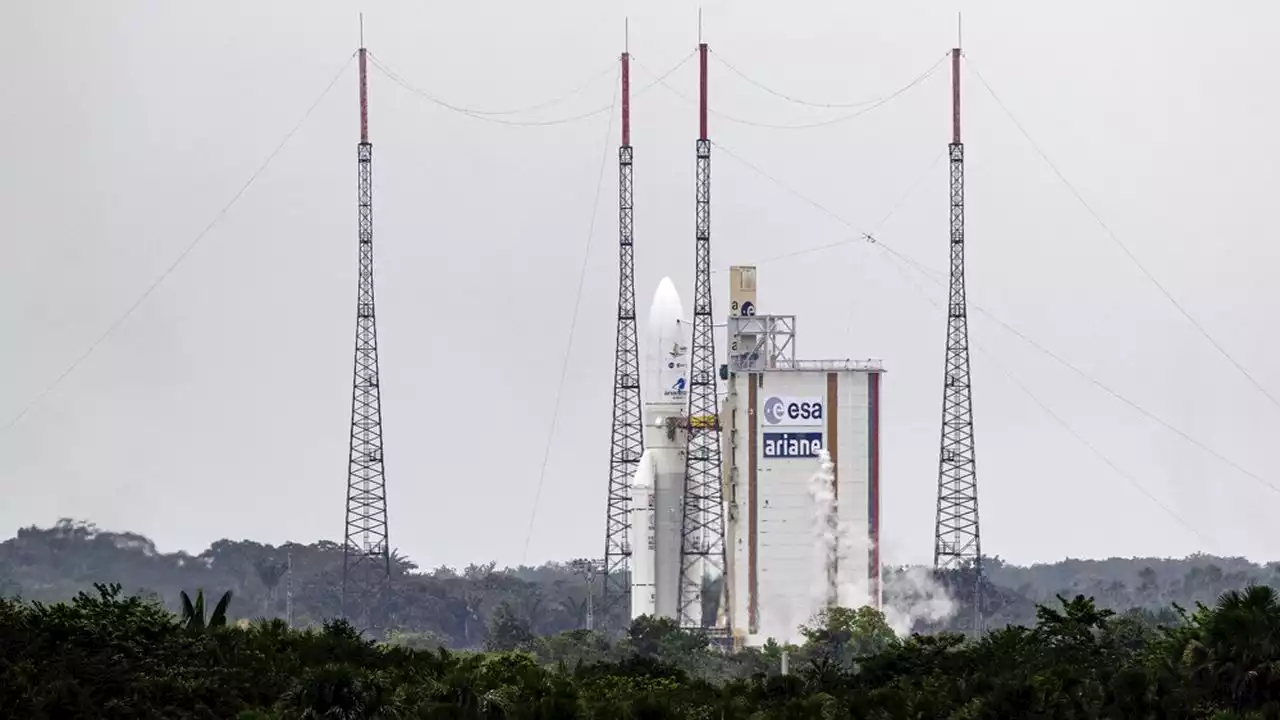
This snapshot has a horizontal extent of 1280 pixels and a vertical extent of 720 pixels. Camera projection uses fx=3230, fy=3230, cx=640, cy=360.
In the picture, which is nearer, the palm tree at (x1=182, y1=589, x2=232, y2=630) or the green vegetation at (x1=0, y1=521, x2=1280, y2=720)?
the green vegetation at (x1=0, y1=521, x2=1280, y2=720)

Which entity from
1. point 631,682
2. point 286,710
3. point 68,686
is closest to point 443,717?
point 286,710

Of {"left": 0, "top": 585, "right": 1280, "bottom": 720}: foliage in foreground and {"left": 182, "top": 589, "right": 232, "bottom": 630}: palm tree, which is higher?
{"left": 182, "top": 589, "right": 232, "bottom": 630}: palm tree

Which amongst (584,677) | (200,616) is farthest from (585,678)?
(200,616)

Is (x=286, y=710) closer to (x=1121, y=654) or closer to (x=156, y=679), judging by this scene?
(x=156, y=679)

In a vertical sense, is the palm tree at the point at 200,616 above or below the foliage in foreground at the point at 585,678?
above

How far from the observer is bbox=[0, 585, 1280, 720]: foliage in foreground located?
111m

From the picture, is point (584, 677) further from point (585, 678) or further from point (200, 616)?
point (200, 616)

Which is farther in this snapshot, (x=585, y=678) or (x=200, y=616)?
(x=585, y=678)

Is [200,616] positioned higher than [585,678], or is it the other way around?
[200,616]

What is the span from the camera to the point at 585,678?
163 metres

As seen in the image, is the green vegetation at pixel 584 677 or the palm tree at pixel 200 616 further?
the palm tree at pixel 200 616

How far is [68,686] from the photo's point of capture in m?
118

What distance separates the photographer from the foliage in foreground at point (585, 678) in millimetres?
111375

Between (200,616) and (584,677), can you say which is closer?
(200,616)
